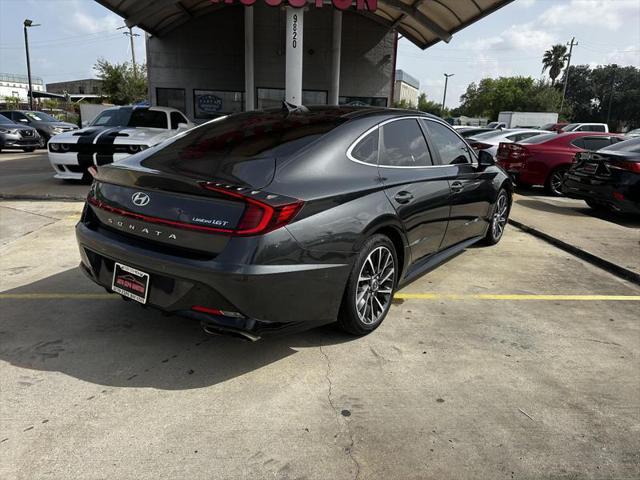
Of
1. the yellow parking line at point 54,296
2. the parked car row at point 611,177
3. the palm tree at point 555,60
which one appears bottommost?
the yellow parking line at point 54,296

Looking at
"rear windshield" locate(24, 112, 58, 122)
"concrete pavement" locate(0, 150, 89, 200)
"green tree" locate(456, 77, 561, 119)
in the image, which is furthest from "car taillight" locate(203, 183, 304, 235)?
"green tree" locate(456, 77, 561, 119)

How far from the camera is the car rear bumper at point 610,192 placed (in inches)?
305

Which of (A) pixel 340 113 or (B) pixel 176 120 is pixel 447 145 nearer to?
(A) pixel 340 113

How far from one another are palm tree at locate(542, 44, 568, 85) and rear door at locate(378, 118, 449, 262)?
93.1 m

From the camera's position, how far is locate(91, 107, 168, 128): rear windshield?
377 inches

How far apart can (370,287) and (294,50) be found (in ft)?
36.1

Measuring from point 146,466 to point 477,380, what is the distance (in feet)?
6.50

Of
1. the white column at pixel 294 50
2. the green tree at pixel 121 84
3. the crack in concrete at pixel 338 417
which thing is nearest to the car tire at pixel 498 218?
the crack in concrete at pixel 338 417

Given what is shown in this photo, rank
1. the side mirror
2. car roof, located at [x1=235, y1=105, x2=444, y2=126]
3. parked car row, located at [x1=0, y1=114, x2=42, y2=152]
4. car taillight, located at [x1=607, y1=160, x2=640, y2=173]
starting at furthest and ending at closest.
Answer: parked car row, located at [x1=0, y1=114, x2=42, y2=152] → car taillight, located at [x1=607, y1=160, x2=640, y2=173] → the side mirror → car roof, located at [x1=235, y1=105, x2=444, y2=126]

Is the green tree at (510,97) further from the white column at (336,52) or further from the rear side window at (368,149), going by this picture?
the rear side window at (368,149)

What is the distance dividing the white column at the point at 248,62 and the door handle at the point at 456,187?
1639cm

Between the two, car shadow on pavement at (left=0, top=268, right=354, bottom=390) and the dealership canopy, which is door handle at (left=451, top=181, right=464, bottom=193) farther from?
the dealership canopy

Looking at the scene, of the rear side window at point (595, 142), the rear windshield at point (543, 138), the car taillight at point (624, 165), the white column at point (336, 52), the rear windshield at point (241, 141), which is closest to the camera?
the rear windshield at point (241, 141)

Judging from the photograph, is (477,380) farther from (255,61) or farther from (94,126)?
(255,61)
